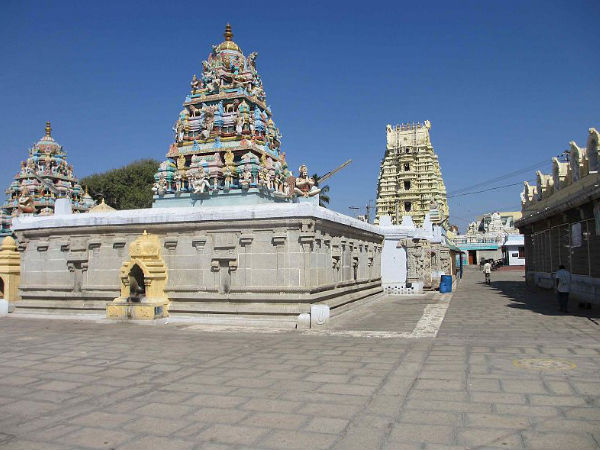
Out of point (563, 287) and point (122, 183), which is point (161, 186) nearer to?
point (563, 287)

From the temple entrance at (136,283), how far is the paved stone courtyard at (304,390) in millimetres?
2766

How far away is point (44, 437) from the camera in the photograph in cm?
455

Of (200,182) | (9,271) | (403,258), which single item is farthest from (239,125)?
(9,271)

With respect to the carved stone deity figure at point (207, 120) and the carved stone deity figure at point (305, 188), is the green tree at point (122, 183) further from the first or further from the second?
the carved stone deity figure at point (305, 188)

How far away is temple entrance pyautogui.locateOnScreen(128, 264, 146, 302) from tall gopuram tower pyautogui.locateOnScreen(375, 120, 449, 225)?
38611 millimetres

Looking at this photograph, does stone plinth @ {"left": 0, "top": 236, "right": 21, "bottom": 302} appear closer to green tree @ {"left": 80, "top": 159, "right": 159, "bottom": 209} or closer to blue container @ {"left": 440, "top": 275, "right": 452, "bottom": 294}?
blue container @ {"left": 440, "top": 275, "right": 452, "bottom": 294}

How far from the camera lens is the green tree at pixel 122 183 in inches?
2041

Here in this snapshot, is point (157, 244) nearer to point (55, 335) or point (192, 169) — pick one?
point (55, 335)

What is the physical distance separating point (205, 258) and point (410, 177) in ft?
135

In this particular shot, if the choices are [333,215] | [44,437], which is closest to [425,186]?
[333,215]

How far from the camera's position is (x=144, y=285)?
13.4 m

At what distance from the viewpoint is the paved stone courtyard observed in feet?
14.6

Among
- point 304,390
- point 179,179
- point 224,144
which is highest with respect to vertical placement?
point 224,144

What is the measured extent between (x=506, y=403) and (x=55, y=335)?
9.51 m
